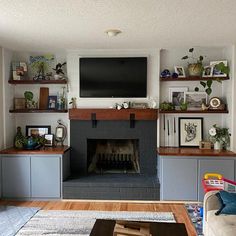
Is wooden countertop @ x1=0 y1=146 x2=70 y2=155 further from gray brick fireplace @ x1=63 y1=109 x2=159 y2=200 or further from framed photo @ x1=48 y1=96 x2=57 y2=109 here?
framed photo @ x1=48 y1=96 x2=57 y2=109

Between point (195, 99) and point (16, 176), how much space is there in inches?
120

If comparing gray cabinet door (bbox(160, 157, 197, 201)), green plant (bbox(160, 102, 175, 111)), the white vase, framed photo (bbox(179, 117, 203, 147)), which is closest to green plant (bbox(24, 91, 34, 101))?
green plant (bbox(160, 102, 175, 111))

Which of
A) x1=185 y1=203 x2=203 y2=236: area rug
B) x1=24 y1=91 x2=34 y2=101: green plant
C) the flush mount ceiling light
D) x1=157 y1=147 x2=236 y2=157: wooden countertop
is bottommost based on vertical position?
x1=185 y1=203 x2=203 y2=236: area rug

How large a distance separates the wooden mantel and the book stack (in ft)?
3.35

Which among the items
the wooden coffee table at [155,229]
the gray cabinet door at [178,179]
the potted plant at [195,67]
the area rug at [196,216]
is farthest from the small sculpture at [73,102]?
the wooden coffee table at [155,229]

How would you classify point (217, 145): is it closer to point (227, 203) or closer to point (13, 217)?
point (227, 203)

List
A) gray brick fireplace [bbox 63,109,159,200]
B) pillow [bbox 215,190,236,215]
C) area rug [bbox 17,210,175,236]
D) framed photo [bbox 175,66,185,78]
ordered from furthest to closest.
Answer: framed photo [bbox 175,66,185,78] < gray brick fireplace [bbox 63,109,159,200] < area rug [bbox 17,210,175,236] < pillow [bbox 215,190,236,215]

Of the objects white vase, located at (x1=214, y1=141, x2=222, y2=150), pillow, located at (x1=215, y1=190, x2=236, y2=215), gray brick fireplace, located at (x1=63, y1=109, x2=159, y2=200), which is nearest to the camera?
pillow, located at (x1=215, y1=190, x2=236, y2=215)

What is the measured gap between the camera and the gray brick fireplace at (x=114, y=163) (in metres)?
4.13

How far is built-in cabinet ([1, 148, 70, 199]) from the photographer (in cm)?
414

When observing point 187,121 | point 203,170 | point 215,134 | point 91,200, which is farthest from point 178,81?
point 91,200

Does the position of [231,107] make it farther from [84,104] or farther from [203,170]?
[84,104]

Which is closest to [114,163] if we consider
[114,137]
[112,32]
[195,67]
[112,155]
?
[112,155]

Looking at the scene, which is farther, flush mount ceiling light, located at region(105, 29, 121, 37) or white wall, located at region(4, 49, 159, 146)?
white wall, located at region(4, 49, 159, 146)
